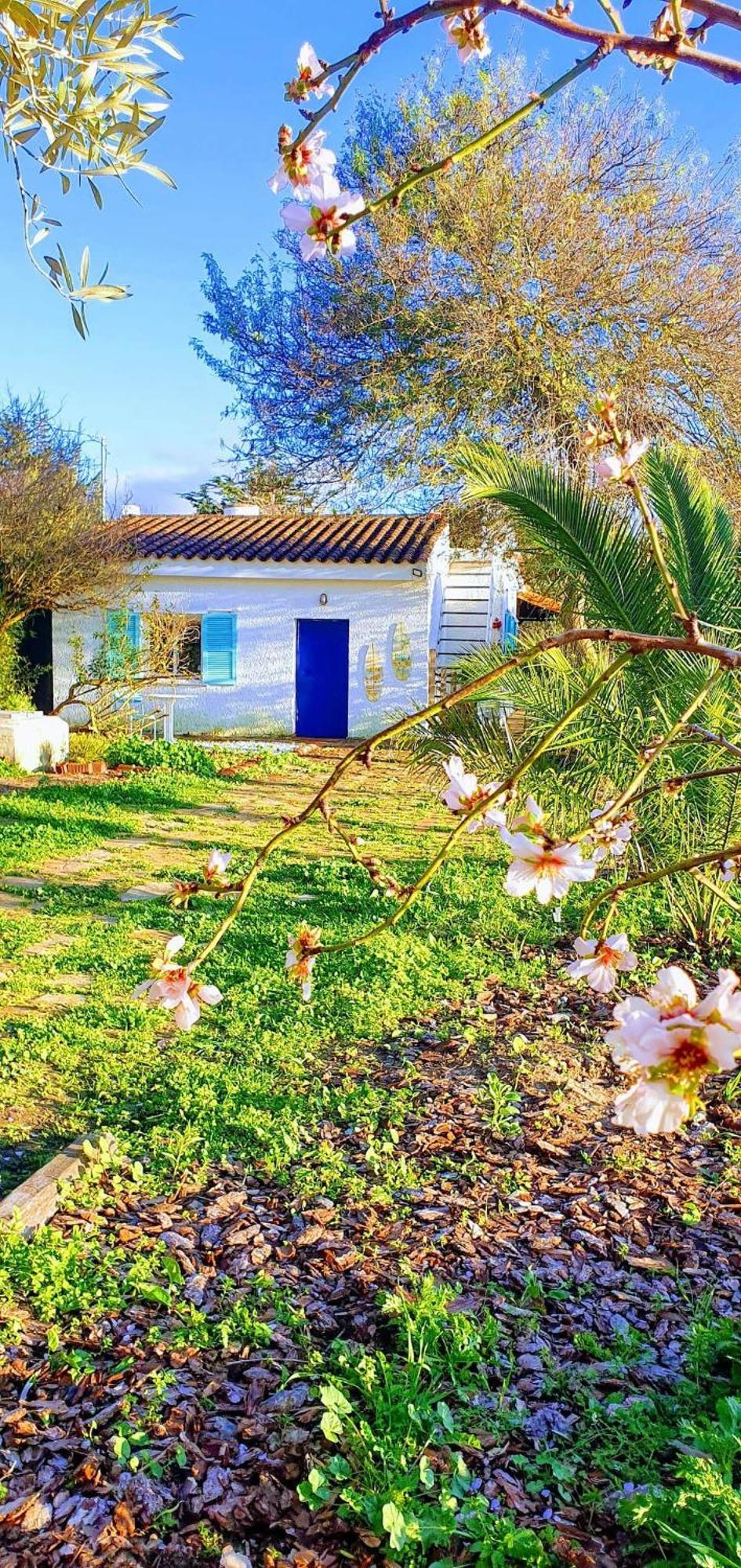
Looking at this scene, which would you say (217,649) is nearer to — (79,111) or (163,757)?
(163,757)

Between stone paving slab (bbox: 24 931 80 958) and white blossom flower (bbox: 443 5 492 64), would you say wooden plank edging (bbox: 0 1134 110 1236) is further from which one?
white blossom flower (bbox: 443 5 492 64)

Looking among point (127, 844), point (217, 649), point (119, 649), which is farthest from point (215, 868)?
point (217, 649)

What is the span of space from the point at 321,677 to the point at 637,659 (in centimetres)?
1319

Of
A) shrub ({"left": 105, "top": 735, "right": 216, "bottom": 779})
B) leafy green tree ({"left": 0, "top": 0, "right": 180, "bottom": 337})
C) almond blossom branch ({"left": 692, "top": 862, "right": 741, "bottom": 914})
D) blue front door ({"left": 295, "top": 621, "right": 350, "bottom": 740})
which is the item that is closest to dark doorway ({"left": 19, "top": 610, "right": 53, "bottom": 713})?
blue front door ({"left": 295, "top": 621, "right": 350, "bottom": 740})

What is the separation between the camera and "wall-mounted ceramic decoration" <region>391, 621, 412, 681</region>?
18266 mm

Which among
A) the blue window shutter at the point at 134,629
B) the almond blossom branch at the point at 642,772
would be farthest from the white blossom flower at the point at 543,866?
the blue window shutter at the point at 134,629

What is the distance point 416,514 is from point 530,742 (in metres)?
14.4

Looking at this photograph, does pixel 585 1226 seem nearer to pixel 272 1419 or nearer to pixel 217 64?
pixel 272 1419

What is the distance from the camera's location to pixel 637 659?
568 cm

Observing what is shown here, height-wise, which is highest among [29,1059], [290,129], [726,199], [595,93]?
[595,93]

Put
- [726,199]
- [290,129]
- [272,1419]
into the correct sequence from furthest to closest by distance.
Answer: [726,199] → [272,1419] → [290,129]

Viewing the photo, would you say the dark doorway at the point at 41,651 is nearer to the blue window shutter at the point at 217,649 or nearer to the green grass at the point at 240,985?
the blue window shutter at the point at 217,649

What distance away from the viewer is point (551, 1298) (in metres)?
2.88

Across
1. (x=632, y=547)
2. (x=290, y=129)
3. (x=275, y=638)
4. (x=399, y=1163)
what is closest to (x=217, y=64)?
(x=290, y=129)
